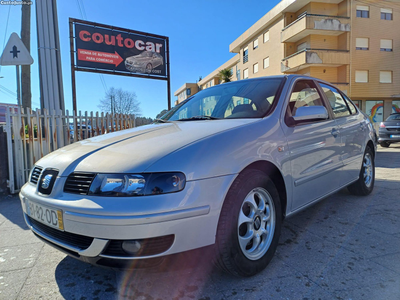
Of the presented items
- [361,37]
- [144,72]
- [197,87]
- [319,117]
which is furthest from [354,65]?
[197,87]

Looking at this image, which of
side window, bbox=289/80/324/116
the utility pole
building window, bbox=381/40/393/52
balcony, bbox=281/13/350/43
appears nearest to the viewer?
side window, bbox=289/80/324/116

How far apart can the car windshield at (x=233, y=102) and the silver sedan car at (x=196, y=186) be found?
2 centimetres

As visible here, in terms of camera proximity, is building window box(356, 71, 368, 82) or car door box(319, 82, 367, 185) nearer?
car door box(319, 82, 367, 185)

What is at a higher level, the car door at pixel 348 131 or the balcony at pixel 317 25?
the balcony at pixel 317 25

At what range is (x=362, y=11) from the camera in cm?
2180

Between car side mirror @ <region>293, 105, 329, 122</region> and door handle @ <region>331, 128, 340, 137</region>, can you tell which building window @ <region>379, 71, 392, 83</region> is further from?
car side mirror @ <region>293, 105, 329, 122</region>

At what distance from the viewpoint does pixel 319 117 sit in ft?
8.39

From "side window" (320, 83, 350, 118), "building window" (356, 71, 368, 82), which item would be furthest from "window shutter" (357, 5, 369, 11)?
"side window" (320, 83, 350, 118)

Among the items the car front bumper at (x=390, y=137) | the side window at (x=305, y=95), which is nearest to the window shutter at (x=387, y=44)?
the car front bumper at (x=390, y=137)

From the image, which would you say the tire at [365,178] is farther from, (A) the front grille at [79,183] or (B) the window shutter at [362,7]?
(B) the window shutter at [362,7]

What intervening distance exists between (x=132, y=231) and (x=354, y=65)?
2520 cm

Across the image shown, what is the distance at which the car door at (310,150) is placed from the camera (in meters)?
2.32

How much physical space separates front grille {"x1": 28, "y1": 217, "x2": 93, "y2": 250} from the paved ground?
0.36 m

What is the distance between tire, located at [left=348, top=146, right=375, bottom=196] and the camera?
3803 millimetres
